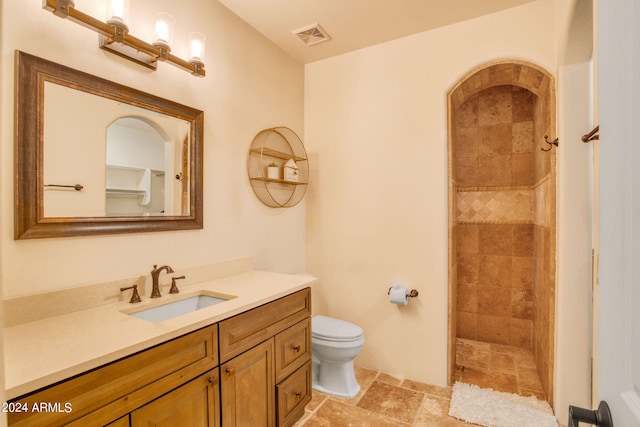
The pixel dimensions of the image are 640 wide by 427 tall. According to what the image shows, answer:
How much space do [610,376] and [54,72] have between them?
2054mm

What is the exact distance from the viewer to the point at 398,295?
249 centimetres

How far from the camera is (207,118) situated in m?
2.08

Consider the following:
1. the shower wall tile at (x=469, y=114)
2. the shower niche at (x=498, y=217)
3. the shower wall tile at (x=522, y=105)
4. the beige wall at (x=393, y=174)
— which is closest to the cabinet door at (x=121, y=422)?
the beige wall at (x=393, y=174)

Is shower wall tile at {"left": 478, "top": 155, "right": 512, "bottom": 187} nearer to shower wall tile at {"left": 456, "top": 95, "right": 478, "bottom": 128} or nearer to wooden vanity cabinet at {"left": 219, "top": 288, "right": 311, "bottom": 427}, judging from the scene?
shower wall tile at {"left": 456, "top": 95, "right": 478, "bottom": 128}

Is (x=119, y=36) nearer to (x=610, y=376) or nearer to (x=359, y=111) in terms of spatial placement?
(x=359, y=111)

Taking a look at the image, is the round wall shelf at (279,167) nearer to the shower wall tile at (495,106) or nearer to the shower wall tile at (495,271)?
the shower wall tile at (495,106)

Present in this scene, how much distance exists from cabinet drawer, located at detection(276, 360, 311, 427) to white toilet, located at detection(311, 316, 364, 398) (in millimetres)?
246

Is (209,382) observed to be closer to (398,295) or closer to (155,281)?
(155,281)

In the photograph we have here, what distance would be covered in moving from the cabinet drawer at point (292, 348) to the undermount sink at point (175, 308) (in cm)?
41

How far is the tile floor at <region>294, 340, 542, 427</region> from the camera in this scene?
2.05 m

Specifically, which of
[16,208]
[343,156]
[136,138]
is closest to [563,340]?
[343,156]

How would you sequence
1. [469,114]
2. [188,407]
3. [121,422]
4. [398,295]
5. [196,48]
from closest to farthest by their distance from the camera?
[121,422] → [188,407] → [196,48] → [398,295] → [469,114]

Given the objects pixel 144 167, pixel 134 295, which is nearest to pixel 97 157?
pixel 144 167

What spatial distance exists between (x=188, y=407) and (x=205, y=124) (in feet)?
5.09
